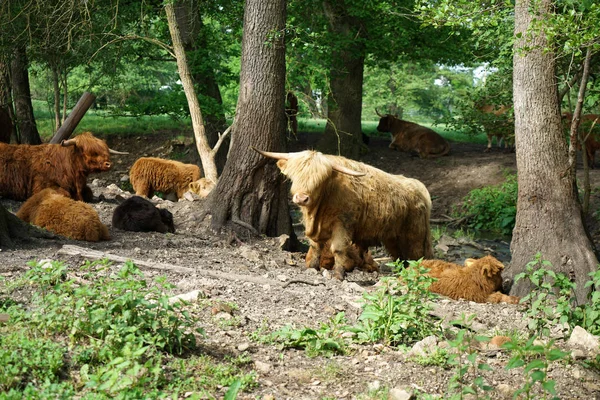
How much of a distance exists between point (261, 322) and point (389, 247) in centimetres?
422

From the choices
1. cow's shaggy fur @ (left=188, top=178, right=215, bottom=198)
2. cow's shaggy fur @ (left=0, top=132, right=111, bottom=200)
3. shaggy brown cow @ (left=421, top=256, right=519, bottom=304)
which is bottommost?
shaggy brown cow @ (left=421, top=256, right=519, bottom=304)

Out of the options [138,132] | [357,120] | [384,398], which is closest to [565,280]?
[384,398]

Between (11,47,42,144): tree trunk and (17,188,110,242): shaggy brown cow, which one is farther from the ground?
(11,47,42,144): tree trunk

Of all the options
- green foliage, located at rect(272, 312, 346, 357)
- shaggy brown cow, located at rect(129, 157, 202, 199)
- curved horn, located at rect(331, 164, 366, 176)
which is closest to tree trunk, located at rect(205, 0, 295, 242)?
curved horn, located at rect(331, 164, 366, 176)

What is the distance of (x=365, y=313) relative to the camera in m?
5.92

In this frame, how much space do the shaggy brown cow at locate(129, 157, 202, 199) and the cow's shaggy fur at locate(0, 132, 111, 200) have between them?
290cm

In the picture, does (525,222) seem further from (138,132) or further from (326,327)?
(138,132)

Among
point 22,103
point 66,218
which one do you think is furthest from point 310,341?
point 22,103

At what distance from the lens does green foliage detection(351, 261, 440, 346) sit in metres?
5.88

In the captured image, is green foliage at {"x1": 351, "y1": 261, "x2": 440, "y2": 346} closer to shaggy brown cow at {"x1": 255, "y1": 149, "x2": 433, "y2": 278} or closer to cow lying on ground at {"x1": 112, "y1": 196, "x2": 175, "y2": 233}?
shaggy brown cow at {"x1": 255, "y1": 149, "x2": 433, "y2": 278}

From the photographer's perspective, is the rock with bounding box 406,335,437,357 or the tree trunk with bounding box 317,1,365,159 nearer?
the rock with bounding box 406,335,437,357

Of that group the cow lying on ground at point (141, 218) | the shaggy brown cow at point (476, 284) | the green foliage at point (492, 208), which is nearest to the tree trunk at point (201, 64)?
the cow lying on ground at point (141, 218)

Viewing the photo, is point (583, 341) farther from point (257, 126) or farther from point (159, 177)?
point (159, 177)

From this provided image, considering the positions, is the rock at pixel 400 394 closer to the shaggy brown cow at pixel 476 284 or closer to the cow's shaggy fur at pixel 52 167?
the shaggy brown cow at pixel 476 284
